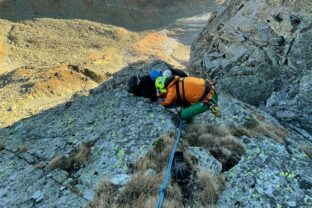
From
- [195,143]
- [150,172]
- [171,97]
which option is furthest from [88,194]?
[171,97]

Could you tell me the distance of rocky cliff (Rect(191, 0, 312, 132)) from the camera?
15.0m

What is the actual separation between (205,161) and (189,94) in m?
2.08

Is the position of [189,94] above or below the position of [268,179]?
above

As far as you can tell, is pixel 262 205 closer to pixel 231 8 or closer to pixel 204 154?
pixel 204 154

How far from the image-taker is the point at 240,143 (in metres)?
9.95

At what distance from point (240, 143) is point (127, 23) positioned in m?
40.5

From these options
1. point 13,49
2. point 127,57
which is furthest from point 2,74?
point 127,57

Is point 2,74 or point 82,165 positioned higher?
point 82,165

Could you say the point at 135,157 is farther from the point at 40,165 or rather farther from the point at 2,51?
the point at 2,51

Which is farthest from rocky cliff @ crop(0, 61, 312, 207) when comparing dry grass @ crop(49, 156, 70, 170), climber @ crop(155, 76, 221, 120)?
climber @ crop(155, 76, 221, 120)

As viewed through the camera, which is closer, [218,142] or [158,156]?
[158,156]

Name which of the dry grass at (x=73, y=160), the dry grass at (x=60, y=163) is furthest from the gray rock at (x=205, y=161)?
the dry grass at (x=60, y=163)

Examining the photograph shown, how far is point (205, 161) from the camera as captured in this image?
8906mm

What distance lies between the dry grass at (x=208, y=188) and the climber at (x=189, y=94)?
2401mm
